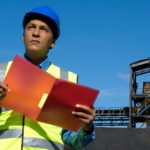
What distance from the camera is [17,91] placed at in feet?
10.0

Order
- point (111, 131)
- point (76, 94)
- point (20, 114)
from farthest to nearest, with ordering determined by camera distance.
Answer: point (111, 131) → point (20, 114) → point (76, 94)

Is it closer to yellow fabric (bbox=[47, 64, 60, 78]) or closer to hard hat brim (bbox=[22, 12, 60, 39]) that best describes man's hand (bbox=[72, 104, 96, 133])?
yellow fabric (bbox=[47, 64, 60, 78])

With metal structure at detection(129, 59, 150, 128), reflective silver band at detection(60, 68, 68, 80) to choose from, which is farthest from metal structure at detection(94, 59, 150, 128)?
reflective silver band at detection(60, 68, 68, 80)

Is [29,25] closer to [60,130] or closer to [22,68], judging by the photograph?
[22,68]

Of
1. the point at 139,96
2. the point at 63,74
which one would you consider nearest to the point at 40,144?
the point at 63,74

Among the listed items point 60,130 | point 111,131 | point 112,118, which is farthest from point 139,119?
point 60,130

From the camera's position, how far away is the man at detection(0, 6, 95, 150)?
3070mm

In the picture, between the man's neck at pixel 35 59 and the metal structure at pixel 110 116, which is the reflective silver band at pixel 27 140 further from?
the metal structure at pixel 110 116

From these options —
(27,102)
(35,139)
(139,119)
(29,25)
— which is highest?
(139,119)

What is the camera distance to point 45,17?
130 inches

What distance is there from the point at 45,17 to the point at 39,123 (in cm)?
66

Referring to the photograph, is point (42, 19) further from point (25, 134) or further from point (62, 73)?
point (25, 134)

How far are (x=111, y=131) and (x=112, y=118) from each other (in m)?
30.9

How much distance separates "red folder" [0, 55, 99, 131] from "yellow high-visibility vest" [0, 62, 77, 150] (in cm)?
11
